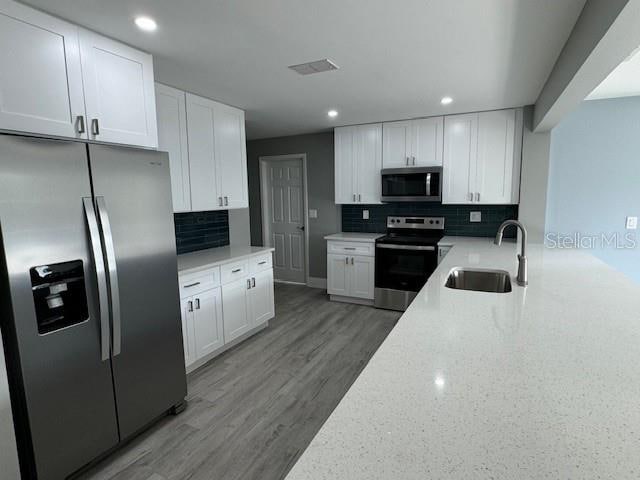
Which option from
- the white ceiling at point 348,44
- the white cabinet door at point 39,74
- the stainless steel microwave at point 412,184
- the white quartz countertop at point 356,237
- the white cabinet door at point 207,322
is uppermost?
the white ceiling at point 348,44

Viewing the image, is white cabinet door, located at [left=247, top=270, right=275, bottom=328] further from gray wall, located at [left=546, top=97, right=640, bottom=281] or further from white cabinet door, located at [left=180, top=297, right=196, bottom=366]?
gray wall, located at [left=546, top=97, right=640, bottom=281]

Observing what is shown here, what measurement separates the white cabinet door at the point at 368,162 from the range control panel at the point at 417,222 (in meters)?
0.43

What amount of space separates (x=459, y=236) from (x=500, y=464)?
3.91 meters

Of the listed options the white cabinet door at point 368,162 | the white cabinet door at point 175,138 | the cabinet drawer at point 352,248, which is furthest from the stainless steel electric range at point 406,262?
the white cabinet door at point 175,138

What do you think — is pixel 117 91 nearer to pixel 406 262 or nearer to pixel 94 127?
pixel 94 127

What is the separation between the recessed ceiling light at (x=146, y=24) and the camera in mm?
1770

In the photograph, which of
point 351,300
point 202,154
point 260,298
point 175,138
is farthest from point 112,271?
point 351,300

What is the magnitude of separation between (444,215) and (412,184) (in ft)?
2.10

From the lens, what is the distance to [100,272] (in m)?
1.70

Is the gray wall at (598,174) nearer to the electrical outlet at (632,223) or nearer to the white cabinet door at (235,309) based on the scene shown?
the electrical outlet at (632,223)

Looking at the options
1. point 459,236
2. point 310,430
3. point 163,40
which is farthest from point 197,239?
point 459,236

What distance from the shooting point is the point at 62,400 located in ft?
5.29

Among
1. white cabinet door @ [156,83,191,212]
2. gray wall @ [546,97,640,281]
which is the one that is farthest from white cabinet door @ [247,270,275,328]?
gray wall @ [546,97,640,281]

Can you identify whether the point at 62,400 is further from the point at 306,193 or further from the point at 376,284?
the point at 306,193
